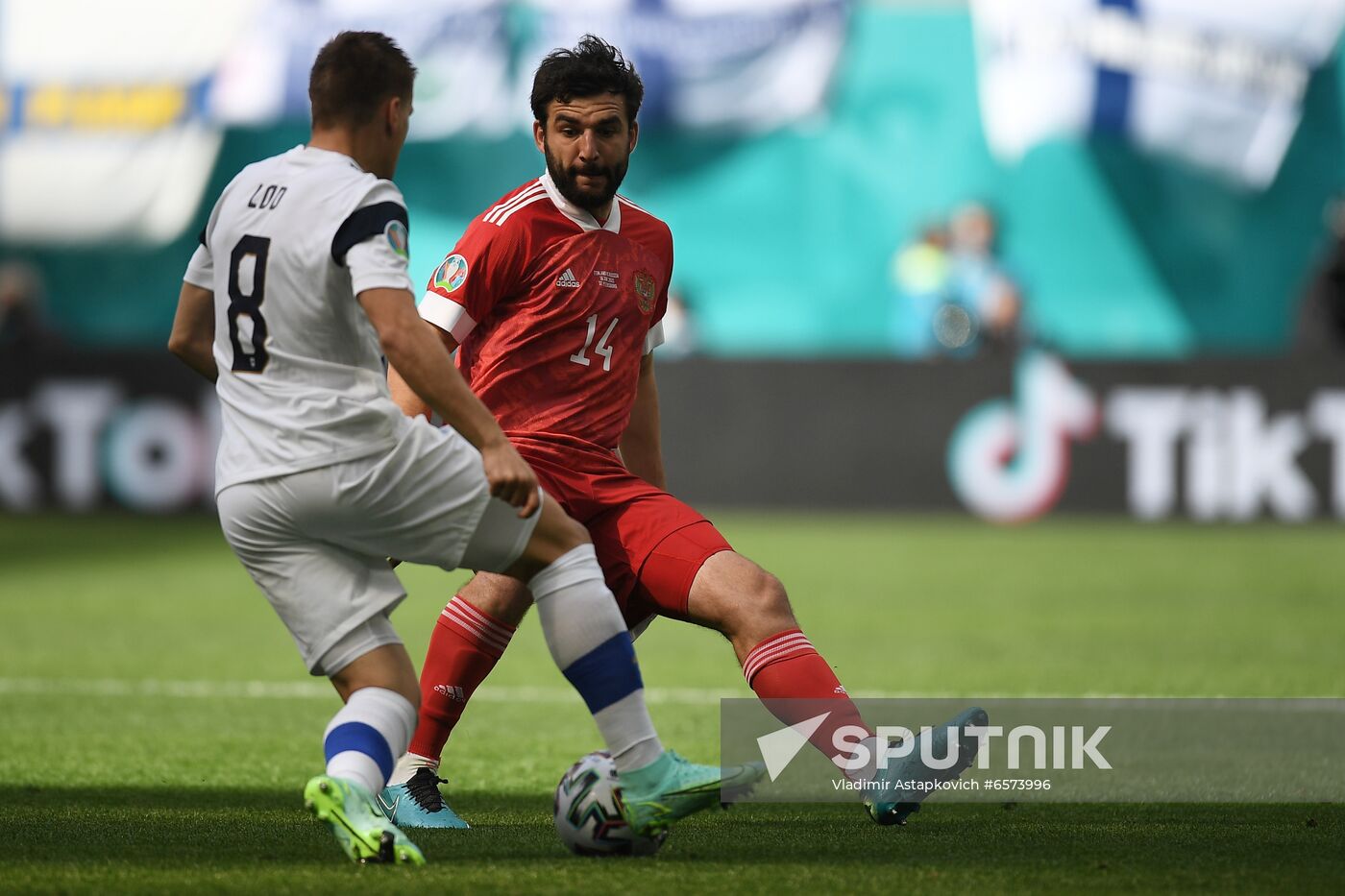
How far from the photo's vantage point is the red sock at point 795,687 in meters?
4.70

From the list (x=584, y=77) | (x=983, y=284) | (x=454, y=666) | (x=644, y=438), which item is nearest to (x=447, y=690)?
(x=454, y=666)

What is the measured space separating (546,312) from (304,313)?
36.8 inches

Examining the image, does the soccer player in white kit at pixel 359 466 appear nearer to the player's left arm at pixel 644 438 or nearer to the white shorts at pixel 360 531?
the white shorts at pixel 360 531

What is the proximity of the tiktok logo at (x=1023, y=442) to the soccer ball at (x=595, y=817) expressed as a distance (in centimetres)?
1184

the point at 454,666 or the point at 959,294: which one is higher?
the point at 454,666

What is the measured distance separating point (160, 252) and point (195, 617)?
12.4m

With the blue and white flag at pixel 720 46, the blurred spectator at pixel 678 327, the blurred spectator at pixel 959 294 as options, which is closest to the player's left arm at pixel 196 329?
the blurred spectator at pixel 959 294

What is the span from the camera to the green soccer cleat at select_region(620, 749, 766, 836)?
4.28m

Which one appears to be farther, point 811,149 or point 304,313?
point 811,149

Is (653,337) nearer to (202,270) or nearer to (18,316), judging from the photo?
(202,270)

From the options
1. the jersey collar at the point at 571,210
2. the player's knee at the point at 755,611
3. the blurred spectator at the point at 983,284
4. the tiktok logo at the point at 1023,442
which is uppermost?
the jersey collar at the point at 571,210

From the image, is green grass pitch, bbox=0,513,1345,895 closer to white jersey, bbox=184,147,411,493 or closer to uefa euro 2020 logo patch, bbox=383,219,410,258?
white jersey, bbox=184,147,411,493

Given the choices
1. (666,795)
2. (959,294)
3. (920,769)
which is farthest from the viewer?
(959,294)

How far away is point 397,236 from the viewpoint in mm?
4105
